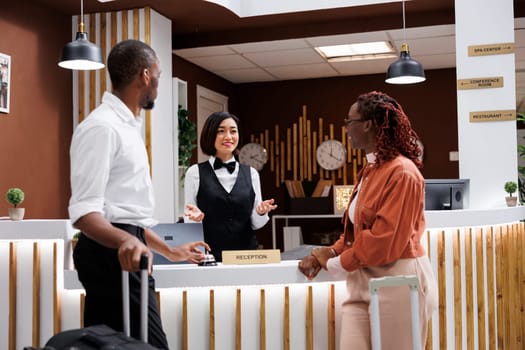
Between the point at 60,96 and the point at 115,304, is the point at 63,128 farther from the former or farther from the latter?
the point at 115,304

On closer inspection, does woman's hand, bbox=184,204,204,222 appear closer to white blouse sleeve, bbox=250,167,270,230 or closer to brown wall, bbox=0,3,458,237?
white blouse sleeve, bbox=250,167,270,230

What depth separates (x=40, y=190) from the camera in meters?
5.95

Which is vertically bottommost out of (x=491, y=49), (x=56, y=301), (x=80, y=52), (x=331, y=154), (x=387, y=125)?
(x=56, y=301)

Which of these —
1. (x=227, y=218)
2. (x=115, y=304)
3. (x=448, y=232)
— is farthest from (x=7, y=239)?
(x=448, y=232)

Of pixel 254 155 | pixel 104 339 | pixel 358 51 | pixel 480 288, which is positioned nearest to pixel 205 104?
pixel 254 155

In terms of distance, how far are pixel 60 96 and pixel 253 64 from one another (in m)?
2.96

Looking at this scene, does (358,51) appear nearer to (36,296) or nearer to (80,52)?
(80,52)

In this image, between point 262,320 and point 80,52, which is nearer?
point 262,320

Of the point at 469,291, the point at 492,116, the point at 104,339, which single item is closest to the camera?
the point at 104,339

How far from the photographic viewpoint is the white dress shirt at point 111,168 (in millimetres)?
1864

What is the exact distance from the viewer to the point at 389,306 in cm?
247

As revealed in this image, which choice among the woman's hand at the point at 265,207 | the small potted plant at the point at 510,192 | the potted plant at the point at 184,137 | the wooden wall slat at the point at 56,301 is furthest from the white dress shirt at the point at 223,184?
the potted plant at the point at 184,137

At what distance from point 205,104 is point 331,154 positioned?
1.90 metres

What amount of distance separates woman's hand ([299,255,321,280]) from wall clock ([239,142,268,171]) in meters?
6.86
